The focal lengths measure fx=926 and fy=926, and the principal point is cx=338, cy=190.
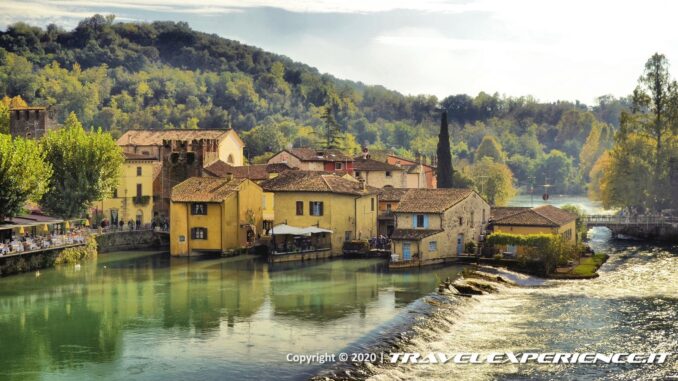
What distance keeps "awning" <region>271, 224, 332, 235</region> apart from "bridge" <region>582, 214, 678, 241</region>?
28496mm

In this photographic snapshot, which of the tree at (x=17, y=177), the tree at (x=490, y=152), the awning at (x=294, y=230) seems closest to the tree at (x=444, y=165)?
the awning at (x=294, y=230)

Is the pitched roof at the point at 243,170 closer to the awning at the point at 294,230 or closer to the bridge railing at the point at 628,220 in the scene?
the awning at the point at 294,230

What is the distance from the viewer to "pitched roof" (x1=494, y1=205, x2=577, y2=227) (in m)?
61.8

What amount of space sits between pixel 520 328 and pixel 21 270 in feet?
106

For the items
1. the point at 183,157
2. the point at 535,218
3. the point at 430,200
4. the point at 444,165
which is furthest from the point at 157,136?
the point at 535,218

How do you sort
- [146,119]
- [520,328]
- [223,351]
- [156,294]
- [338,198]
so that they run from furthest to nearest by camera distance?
1. [146,119]
2. [338,198]
3. [156,294]
4. [520,328]
5. [223,351]

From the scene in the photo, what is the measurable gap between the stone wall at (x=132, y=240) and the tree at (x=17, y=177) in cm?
960

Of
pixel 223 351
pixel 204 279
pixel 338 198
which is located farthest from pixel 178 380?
pixel 338 198

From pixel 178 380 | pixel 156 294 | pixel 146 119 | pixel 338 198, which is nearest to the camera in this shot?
pixel 178 380

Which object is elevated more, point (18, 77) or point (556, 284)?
point (18, 77)

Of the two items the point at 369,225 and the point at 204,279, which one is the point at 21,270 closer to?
the point at 204,279

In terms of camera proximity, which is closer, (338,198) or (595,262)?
(595,262)

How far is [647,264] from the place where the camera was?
63.4 m

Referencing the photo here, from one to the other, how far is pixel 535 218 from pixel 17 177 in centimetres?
3397
